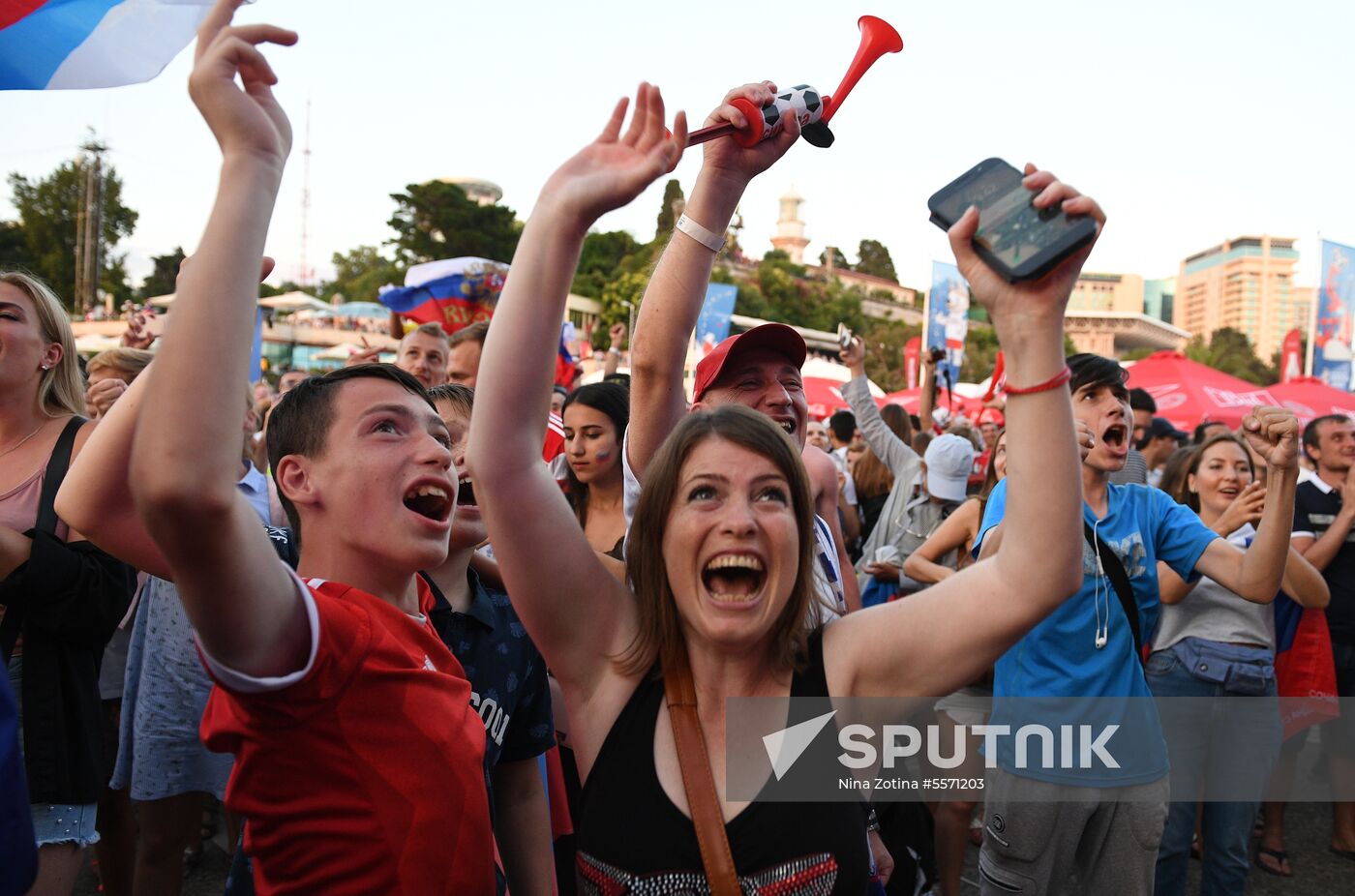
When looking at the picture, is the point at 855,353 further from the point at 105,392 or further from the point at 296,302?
the point at 296,302

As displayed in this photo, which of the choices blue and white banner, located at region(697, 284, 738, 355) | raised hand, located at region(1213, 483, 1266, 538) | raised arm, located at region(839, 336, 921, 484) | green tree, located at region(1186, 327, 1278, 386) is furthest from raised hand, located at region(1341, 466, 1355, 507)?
green tree, located at region(1186, 327, 1278, 386)

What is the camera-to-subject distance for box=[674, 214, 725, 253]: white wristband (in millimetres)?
2287

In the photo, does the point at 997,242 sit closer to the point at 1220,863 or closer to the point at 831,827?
the point at 831,827

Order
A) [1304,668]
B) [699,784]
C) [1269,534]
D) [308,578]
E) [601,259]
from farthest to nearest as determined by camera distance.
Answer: [601,259] < [1304,668] < [1269,534] < [308,578] < [699,784]

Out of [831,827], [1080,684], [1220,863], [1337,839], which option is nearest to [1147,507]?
[1080,684]

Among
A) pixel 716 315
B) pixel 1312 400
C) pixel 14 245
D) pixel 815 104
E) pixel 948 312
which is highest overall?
pixel 14 245

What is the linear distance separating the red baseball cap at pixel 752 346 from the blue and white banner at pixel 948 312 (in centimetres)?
1302

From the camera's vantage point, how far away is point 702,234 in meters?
2.29

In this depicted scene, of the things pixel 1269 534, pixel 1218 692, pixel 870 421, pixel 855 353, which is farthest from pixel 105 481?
pixel 870 421

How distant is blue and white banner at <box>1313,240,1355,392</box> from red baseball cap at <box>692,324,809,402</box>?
15304 mm

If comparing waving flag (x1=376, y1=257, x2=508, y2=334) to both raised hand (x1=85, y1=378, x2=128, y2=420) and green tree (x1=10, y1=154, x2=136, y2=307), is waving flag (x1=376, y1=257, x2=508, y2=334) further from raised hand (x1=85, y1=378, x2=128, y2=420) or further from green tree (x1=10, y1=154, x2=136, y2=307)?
green tree (x1=10, y1=154, x2=136, y2=307)

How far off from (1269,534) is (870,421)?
296 cm

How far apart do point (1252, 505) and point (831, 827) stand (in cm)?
300

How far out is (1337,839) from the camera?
518 centimetres
